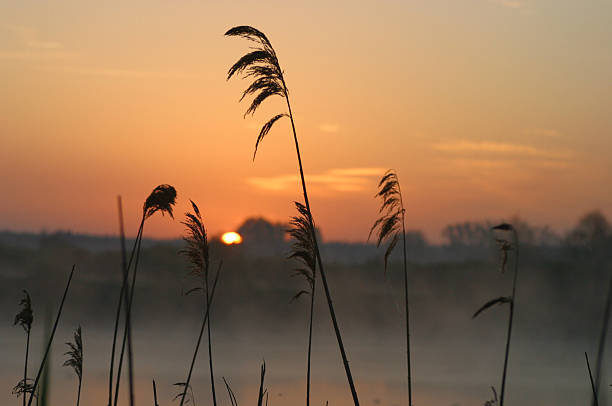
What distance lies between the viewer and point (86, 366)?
906 inches

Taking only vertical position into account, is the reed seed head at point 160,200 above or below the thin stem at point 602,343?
above

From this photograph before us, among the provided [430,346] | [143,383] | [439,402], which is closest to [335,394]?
[439,402]

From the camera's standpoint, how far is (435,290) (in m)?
40.9

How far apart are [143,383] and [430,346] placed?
19.4m

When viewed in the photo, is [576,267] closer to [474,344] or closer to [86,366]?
[474,344]

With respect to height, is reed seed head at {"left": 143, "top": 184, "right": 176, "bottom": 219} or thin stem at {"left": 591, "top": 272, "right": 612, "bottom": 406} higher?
reed seed head at {"left": 143, "top": 184, "right": 176, "bottom": 219}

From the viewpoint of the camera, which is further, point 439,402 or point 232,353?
point 232,353

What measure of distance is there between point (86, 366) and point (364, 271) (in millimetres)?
19422

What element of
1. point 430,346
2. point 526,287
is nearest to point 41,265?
point 430,346

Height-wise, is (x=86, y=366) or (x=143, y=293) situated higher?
(x=143, y=293)

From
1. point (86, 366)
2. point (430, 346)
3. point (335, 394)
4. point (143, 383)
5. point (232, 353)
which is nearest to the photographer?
point (335, 394)

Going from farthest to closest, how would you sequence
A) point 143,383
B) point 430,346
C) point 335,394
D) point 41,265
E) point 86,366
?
point 41,265 < point 430,346 < point 86,366 < point 143,383 < point 335,394

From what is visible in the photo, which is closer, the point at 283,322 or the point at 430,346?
the point at 430,346

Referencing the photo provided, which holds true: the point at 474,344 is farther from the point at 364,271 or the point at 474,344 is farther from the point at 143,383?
the point at 143,383
